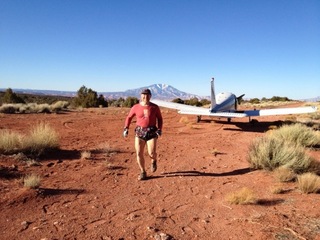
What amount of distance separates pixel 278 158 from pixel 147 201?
13.5 ft

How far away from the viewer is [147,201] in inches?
227

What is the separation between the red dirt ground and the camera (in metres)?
4.52

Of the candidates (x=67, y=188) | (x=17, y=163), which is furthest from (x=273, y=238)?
(x=17, y=163)

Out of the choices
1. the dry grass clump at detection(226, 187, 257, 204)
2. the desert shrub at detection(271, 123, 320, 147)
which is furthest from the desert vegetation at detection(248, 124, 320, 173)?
the desert shrub at detection(271, 123, 320, 147)

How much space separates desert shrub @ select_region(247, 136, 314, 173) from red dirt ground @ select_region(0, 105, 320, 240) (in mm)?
298

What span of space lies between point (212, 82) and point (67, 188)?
12.9 metres

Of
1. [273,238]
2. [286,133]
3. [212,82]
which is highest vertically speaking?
[212,82]

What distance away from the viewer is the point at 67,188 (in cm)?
629

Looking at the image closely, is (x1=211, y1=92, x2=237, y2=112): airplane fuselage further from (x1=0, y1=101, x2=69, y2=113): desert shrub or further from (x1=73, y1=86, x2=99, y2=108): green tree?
(x1=73, y1=86, x2=99, y2=108): green tree

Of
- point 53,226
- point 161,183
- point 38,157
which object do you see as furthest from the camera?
point 38,157

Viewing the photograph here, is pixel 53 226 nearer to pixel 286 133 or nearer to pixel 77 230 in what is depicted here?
pixel 77 230

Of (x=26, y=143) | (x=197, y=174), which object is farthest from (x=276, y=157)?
(x=26, y=143)

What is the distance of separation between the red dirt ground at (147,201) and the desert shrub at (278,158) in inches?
11.7

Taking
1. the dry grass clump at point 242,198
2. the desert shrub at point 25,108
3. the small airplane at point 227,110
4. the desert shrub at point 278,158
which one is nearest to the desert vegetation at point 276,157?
the desert shrub at point 278,158
